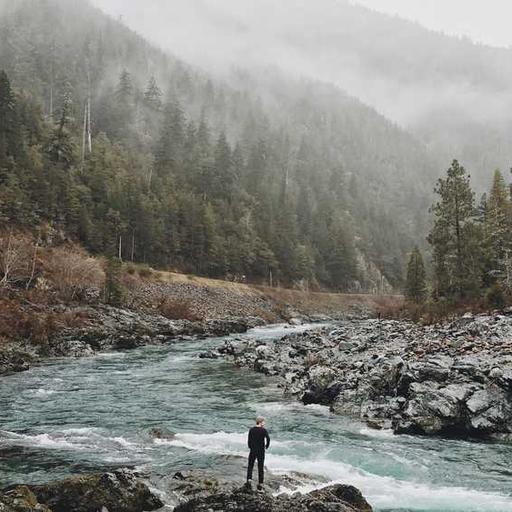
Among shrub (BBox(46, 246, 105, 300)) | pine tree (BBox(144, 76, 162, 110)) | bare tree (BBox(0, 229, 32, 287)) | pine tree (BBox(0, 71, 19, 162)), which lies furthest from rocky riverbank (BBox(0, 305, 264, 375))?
pine tree (BBox(144, 76, 162, 110))

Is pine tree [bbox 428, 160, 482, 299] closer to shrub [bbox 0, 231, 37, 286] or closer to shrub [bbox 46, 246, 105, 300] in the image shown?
shrub [bbox 46, 246, 105, 300]

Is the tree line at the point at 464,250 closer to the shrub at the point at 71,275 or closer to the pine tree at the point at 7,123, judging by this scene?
the shrub at the point at 71,275

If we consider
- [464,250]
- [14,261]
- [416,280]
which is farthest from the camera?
[416,280]

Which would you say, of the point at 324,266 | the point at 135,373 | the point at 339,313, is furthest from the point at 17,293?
the point at 324,266

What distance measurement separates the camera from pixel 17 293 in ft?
183

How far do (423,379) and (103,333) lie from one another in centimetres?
3709

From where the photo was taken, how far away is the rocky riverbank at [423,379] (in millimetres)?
23516

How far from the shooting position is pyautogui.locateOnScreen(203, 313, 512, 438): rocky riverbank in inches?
926

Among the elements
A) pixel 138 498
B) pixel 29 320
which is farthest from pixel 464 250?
pixel 138 498

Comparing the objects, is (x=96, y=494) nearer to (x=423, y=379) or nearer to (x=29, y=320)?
(x=423, y=379)

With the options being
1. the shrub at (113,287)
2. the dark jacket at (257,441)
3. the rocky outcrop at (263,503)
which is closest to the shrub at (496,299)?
the dark jacket at (257,441)

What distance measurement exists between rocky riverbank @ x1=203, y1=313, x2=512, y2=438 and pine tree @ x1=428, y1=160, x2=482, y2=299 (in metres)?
14.0

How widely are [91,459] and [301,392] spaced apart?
1496 cm

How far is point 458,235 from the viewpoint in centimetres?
5775
